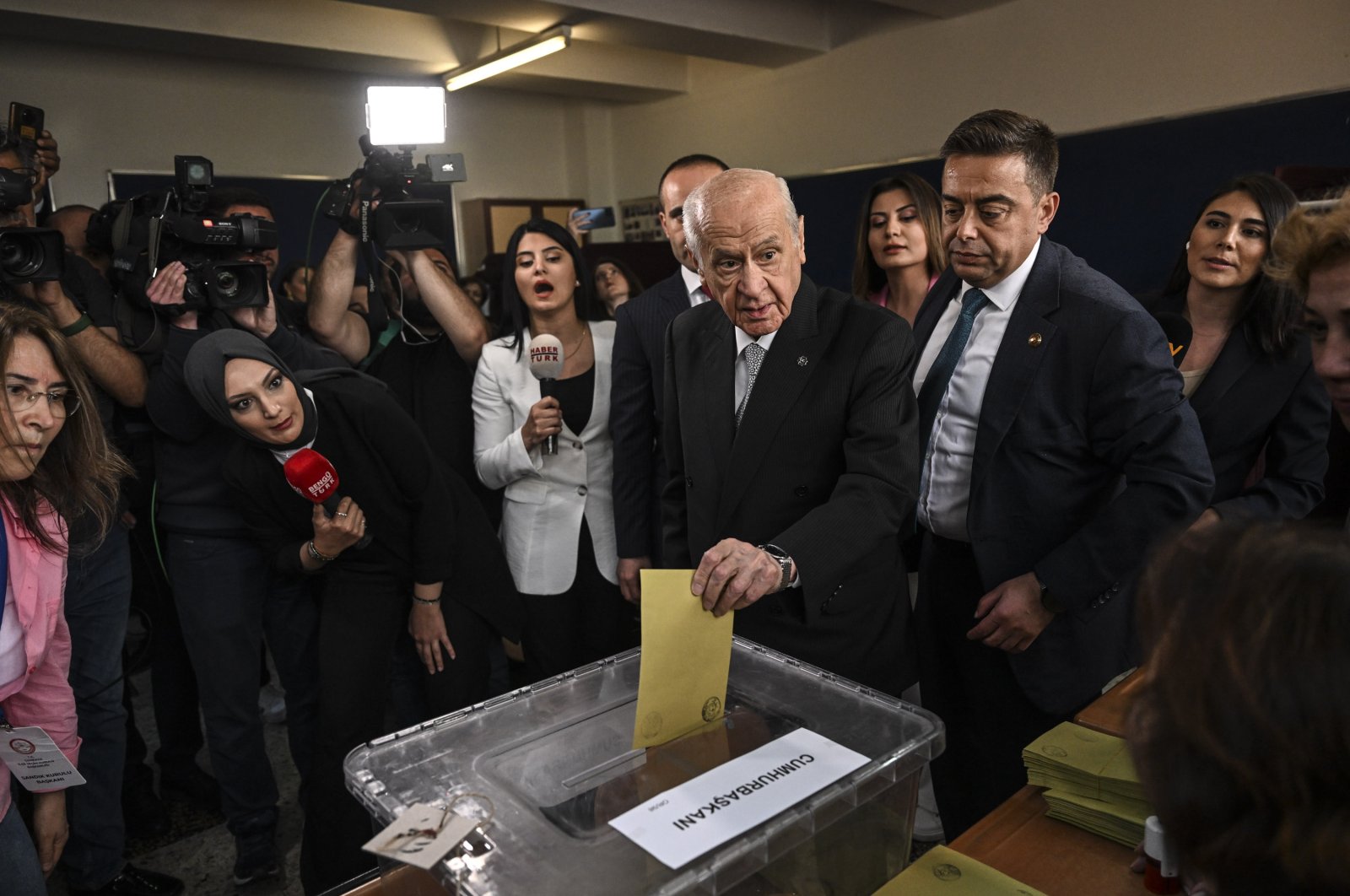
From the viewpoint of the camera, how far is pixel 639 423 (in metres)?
2.24

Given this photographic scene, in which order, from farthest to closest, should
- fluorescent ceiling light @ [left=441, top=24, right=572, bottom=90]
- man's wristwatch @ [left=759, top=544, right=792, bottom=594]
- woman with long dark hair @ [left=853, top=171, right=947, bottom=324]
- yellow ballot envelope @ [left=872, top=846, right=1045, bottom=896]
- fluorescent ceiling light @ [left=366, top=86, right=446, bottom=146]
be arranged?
1. fluorescent ceiling light @ [left=441, top=24, right=572, bottom=90]
2. woman with long dark hair @ [left=853, top=171, right=947, bottom=324]
3. fluorescent ceiling light @ [left=366, top=86, right=446, bottom=146]
4. man's wristwatch @ [left=759, top=544, right=792, bottom=594]
5. yellow ballot envelope @ [left=872, top=846, right=1045, bottom=896]

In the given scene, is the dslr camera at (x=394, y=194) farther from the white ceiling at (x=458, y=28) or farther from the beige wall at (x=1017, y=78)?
the beige wall at (x=1017, y=78)

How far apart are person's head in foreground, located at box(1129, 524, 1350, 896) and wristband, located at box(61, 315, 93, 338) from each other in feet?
8.05

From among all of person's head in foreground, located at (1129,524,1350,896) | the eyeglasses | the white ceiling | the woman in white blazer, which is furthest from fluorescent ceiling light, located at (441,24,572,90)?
person's head in foreground, located at (1129,524,1350,896)

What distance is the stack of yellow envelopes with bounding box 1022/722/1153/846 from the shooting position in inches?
40.0

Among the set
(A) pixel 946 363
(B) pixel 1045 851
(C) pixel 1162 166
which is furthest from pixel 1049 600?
(C) pixel 1162 166

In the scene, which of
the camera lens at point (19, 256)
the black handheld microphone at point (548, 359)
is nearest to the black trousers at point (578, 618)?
the black handheld microphone at point (548, 359)

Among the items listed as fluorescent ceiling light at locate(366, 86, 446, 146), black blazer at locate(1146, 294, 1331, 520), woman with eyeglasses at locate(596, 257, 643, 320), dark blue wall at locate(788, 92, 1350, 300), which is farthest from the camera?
woman with eyeglasses at locate(596, 257, 643, 320)

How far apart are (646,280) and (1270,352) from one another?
4.23 metres

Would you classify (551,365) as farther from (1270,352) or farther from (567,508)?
(1270,352)

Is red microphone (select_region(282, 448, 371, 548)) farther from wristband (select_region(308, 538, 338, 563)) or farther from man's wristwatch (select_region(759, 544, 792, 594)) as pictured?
man's wristwatch (select_region(759, 544, 792, 594))

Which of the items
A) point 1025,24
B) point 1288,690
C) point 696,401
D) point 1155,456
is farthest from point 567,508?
point 1025,24

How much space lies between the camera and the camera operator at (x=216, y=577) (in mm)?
2266

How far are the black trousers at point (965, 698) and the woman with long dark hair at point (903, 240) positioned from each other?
132 centimetres
